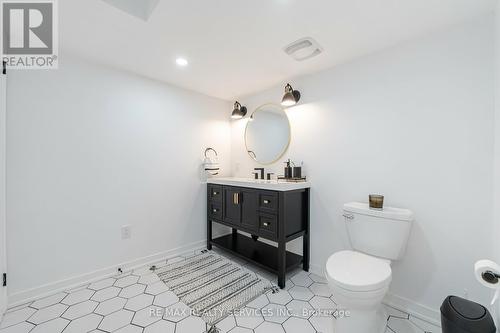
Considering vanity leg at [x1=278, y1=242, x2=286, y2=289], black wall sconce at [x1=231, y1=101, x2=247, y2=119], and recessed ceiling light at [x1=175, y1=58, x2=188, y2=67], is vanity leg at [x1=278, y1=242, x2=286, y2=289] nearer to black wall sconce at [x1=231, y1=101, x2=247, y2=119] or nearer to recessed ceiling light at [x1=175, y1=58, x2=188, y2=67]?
black wall sconce at [x1=231, y1=101, x2=247, y2=119]

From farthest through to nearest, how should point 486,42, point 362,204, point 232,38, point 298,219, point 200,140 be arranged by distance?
1. point 200,140
2. point 298,219
3. point 362,204
4. point 232,38
5. point 486,42

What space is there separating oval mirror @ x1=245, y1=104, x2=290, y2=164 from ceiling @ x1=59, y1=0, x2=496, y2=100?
0.56 meters

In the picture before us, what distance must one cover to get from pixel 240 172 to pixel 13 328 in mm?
2349

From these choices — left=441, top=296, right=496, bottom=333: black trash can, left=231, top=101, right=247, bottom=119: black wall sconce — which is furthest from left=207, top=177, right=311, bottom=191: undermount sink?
left=441, top=296, right=496, bottom=333: black trash can

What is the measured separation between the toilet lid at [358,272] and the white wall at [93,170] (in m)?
1.83

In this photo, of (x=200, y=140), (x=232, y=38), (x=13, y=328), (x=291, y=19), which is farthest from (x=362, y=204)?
(x=13, y=328)

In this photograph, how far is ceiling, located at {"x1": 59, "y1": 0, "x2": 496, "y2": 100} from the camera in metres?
1.30

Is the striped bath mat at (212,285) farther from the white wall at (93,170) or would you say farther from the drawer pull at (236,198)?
the drawer pull at (236,198)

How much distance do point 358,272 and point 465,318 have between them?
473mm

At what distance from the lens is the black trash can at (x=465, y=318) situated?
990mm

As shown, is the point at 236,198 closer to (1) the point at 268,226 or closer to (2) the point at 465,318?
(1) the point at 268,226

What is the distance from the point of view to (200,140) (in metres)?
2.76

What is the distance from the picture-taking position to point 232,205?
2373mm

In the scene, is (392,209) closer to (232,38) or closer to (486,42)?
(486,42)
